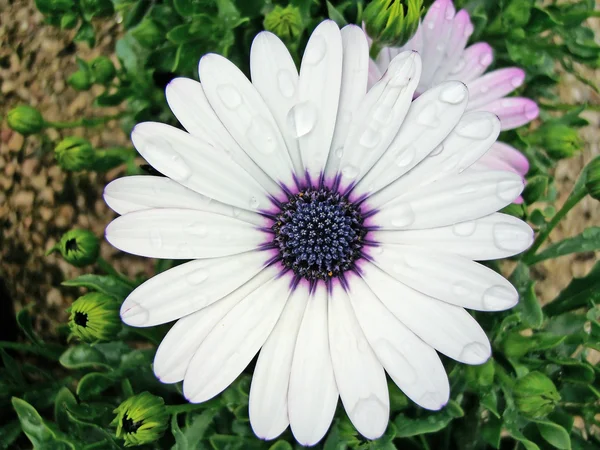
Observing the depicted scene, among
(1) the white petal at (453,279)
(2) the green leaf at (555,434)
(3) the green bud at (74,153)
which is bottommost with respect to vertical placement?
(2) the green leaf at (555,434)

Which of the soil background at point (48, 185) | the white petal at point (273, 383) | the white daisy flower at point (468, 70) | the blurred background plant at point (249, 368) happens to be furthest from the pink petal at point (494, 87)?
the soil background at point (48, 185)

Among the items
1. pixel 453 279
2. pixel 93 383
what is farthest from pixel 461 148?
pixel 93 383

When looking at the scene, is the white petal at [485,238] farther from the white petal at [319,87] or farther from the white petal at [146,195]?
the white petal at [146,195]

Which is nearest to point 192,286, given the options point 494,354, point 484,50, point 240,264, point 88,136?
point 240,264

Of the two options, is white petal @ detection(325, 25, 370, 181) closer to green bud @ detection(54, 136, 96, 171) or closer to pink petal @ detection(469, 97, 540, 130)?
pink petal @ detection(469, 97, 540, 130)

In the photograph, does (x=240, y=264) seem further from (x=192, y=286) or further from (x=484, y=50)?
(x=484, y=50)

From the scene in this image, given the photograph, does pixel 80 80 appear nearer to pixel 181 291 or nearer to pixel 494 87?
pixel 181 291
